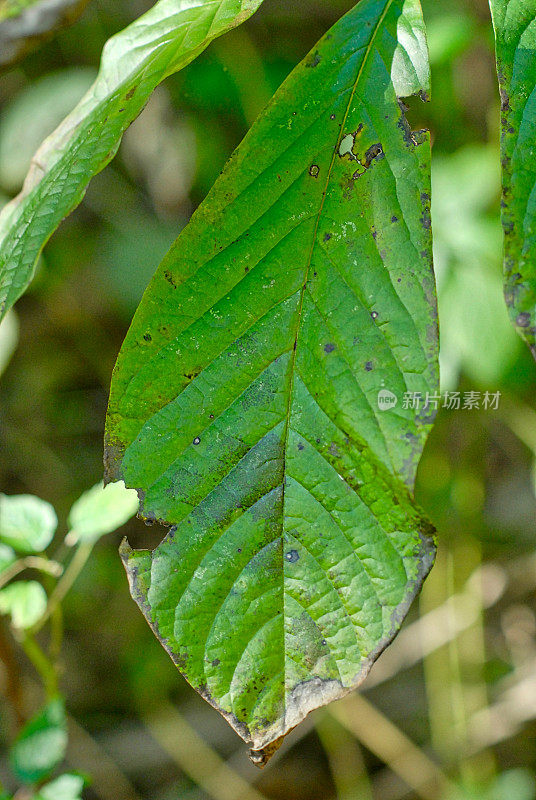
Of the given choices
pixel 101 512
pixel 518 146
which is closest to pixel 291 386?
pixel 518 146

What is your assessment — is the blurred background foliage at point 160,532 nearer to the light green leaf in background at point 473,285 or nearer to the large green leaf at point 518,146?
the light green leaf in background at point 473,285

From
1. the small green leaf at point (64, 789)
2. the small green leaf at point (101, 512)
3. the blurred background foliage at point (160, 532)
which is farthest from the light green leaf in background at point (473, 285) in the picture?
the small green leaf at point (64, 789)

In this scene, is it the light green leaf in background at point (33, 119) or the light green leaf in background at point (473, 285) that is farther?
the light green leaf in background at point (33, 119)

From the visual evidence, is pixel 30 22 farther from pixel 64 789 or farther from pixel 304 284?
pixel 64 789

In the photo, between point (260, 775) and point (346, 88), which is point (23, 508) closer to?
point (346, 88)

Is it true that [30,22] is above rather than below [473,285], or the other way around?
above

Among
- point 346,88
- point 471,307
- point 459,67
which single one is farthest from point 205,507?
point 459,67
